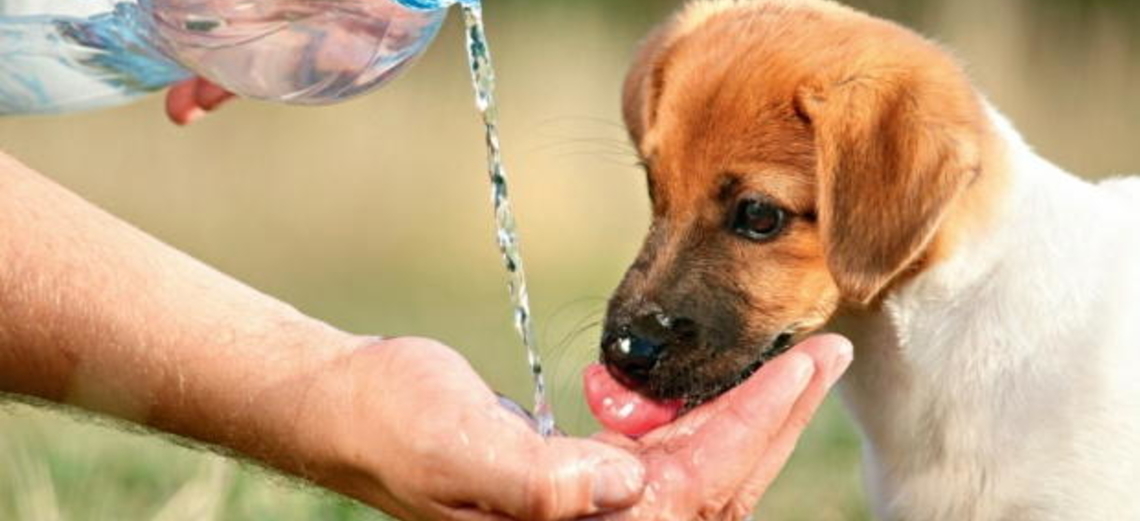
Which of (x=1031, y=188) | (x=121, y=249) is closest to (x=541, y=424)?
(x=121, y=249)

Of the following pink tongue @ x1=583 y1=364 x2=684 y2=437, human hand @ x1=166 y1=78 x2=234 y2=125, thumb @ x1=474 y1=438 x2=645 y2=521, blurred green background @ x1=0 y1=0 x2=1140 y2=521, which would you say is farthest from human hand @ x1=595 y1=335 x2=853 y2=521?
blurred green background @ x1=0 y1=0 x2=1140 y2=521

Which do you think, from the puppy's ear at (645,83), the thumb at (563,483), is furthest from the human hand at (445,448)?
the puppy's ear at (645,83)

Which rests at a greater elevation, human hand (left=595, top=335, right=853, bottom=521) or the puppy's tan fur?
the puppy's tan fur

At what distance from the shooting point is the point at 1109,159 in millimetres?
8727

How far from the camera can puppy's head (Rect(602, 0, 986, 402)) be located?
4.24 m

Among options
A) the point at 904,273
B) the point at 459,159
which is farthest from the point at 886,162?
the point at 459,159

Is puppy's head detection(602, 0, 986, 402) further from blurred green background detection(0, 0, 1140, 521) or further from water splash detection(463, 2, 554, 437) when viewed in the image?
blurred green background detection(0, 0, 1140, 521)

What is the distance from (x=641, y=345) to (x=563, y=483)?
2.64 feet

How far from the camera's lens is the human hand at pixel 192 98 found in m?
4.78

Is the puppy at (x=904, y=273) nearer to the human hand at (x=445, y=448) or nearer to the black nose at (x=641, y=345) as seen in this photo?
the black nose at (x=641, y=345)

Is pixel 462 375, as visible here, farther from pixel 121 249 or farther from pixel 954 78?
pixel 954 78

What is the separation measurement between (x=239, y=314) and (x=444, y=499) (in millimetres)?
550

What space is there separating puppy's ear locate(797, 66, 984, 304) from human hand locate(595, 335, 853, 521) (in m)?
0.44

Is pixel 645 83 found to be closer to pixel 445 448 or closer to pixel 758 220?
pixel 758 220
